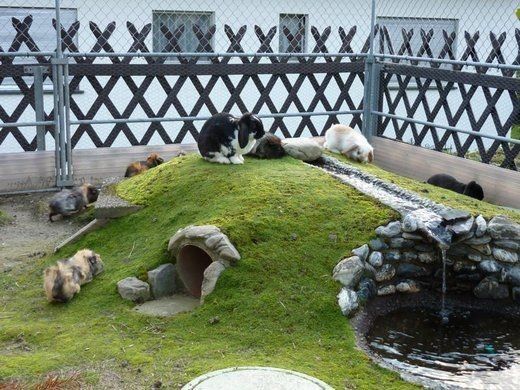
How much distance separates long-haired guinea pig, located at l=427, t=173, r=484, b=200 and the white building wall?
3345mm

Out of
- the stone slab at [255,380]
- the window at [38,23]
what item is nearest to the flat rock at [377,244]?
the stone slab at [255,380]

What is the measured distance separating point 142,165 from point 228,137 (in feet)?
6.61

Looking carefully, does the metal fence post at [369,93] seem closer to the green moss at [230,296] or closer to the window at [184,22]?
the window at [184,22]

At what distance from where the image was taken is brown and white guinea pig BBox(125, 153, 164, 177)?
34.9 ft

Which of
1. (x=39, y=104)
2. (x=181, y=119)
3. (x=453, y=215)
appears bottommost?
(x=453, y=215)

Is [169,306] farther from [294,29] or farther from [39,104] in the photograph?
[294,29]

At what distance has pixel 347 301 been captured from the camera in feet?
21.9

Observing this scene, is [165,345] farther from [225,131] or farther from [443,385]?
[225,131]

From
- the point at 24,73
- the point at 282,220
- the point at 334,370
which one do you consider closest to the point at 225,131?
the point at 282,220

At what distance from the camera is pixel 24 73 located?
10.8 meters

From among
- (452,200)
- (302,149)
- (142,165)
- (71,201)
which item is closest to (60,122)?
(142,165)

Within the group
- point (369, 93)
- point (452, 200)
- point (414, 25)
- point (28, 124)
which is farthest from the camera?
point (414, 25)

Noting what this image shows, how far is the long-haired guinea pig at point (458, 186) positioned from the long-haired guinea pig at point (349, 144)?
938 millimetres

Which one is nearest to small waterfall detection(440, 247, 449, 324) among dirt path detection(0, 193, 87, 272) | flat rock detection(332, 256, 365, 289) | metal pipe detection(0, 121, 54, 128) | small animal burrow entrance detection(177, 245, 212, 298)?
flat rock detection(332, 256, 365, 289)
